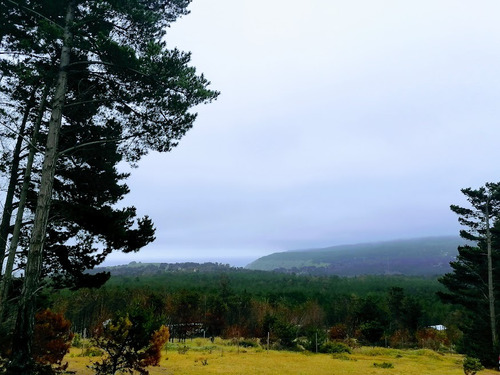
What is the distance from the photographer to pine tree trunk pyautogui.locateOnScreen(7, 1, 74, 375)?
6820mm

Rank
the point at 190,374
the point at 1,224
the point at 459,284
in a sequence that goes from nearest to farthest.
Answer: the point at 1,224
the point at 190,374
the point at 459,284

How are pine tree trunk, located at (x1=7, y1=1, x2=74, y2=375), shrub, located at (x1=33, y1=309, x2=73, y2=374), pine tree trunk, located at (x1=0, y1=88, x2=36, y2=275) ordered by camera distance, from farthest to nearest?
shrub, located at (x1=33, y1=309, x2=73, y2=374)
pine tree trunk, located at (x1=0, y1=88, x2=36, y2=275)
pine tree trunk, located at (x1=7, y1=1, x2=74, y2=375)

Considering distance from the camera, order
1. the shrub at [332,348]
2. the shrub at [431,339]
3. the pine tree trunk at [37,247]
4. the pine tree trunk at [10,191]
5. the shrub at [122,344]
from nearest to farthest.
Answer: the pine tree trunk at [37,247] → the pine tree trunk at [10,191] → the shrub at [122,344] → the shrub at [332,348] → the shrub at [431,339]

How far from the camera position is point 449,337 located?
4841 centimetres

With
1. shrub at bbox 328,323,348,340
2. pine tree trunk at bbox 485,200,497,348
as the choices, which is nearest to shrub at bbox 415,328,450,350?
shrub at bbox 328,323,348,340

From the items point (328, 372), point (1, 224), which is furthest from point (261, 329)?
point (1, 224)

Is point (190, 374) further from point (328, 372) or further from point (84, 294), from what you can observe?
point (84, 294)

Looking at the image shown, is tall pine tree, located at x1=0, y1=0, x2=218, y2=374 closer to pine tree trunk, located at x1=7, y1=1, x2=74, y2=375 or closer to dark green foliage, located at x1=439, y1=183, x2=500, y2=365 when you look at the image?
pine tree trunk, located at x1=7, y1=1, x2=74, y2=375

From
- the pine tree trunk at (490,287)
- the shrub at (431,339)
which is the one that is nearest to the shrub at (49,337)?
the pine tree trunk at (490,287)

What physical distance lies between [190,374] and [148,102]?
64.4 feet

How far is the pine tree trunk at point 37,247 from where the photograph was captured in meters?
6.82

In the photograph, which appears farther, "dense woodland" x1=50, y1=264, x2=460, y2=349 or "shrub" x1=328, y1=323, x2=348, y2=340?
"shrub" x1=328, y1=323, x2=348, y2=340

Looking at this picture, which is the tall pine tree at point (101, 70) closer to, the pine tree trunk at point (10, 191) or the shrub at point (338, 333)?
the pine tree trunk at point (10, 191)

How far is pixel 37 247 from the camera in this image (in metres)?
7.34
